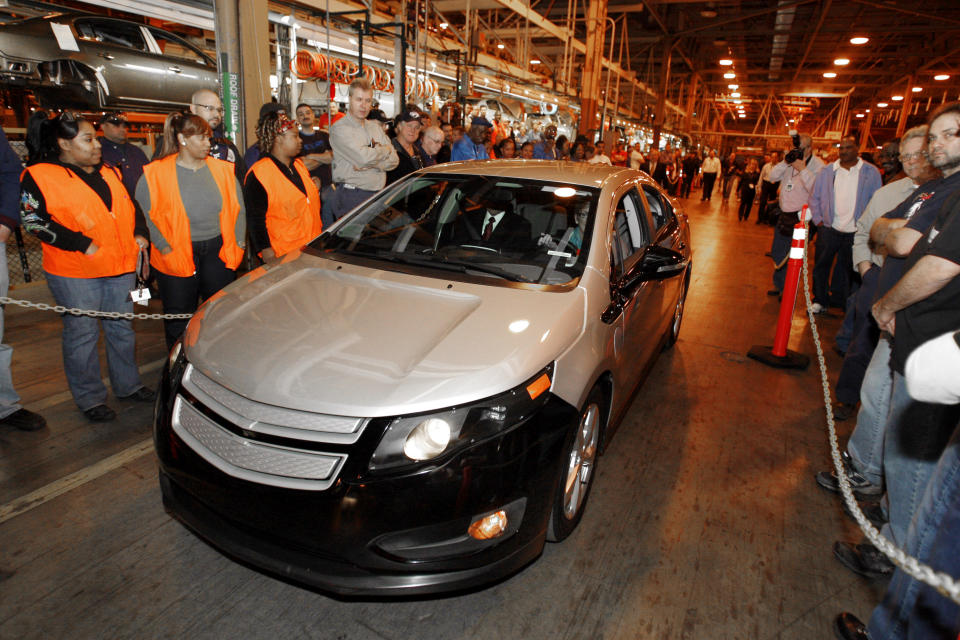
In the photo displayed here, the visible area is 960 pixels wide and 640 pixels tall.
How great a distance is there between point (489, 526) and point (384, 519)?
36cm

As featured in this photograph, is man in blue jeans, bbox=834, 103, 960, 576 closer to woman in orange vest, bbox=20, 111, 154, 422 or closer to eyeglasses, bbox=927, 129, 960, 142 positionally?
eyeglasses, bbox=927, 129, 960, 142

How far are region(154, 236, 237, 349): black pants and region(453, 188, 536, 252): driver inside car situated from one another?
63.4 inches

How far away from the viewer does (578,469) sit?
2.54 metres

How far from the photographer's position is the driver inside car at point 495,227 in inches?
120

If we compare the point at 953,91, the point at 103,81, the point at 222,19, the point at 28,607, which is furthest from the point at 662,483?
the point at 953,91

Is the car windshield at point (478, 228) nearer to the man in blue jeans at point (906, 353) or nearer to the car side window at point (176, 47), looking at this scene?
the man in blue jeans at point (906, 353)

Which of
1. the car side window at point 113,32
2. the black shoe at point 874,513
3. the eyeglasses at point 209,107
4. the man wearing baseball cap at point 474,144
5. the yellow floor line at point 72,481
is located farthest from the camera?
the man wearing baseball cap at point 474,144

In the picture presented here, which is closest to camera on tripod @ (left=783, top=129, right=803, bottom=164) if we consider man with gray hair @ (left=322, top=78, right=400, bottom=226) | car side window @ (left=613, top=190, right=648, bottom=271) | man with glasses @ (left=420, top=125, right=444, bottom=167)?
A: man with glasses @ (left=420, top=125, right=444, bottom=167)

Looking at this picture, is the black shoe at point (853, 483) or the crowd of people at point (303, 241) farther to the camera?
the black shoe at point (853, 483)

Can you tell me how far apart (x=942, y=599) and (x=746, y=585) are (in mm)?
930

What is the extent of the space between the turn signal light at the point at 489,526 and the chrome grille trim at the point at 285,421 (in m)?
0.50

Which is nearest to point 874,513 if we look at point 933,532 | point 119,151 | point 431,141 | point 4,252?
point 933,532

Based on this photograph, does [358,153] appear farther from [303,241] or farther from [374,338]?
[374,338]

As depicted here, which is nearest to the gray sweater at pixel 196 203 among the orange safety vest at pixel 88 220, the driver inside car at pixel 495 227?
the orange safety vest at pixel 88 220
